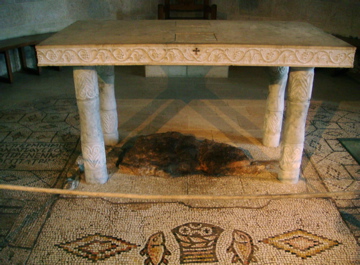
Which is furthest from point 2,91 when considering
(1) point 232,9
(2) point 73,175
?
(1) point 232,9

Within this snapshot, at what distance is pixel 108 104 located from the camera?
381cm

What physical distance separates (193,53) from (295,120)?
3.39 ft

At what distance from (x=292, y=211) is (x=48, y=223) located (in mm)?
1921

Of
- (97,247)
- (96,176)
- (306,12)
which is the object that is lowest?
(97,247)

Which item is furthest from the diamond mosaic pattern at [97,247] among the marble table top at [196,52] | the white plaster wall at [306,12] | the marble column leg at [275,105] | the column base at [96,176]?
the white plaster wall at [306,12]

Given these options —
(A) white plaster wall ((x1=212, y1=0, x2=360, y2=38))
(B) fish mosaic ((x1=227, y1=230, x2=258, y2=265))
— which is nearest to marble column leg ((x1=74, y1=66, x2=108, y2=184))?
(B) fish mosaic ((x1=227, y1=230, x2=258, y2=265))

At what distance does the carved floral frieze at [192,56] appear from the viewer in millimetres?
2775

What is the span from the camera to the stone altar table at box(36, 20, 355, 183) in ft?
9.12

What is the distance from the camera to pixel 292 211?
9.77ft

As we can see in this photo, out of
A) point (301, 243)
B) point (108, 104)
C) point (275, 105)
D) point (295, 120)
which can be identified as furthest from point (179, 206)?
point (275, 105)

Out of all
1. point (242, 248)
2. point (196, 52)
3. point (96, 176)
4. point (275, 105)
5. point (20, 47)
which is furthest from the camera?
point (20, 47)

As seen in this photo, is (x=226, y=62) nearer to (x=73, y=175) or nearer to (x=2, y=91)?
(x=73, y=175)

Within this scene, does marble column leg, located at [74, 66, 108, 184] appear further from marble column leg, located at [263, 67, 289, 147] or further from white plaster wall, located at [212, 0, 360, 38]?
white plaster wall, located at [212, 0, 360, 38]

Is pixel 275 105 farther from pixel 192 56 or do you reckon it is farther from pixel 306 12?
pixel 306 12
